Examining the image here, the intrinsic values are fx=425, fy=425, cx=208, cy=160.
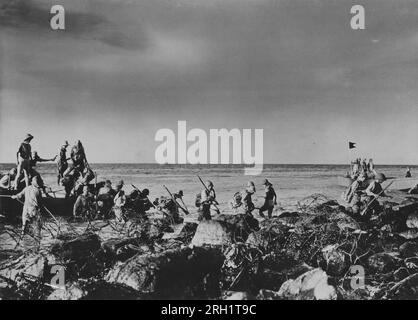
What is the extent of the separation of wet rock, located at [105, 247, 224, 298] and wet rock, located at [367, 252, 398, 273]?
1976mm

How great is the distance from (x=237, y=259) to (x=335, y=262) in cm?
128

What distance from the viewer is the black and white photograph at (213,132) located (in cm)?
566

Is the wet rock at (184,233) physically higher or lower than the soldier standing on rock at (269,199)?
lower

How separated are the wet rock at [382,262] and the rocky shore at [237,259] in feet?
0.04

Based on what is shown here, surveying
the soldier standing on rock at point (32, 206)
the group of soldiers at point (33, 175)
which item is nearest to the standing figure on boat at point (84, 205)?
the group of soldiers at point (33, 175)

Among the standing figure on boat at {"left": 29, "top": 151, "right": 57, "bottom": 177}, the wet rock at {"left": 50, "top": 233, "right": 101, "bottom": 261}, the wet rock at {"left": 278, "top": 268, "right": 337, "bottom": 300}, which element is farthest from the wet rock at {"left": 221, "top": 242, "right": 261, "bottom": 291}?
the standing figure on boat at {"left": 29, "top": 151, "right": 57, "bottom": 177}

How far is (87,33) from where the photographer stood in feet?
18.7

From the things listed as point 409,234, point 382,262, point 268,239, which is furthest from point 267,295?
point 409,234

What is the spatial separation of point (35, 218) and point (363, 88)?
4790 millimetres

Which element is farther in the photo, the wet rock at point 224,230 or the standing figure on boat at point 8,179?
the standing figure on boat at point 8,179

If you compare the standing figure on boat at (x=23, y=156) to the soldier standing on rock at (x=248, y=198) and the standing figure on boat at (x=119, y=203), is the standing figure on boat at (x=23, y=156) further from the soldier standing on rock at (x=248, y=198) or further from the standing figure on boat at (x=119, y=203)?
the soldier standing on rock at (x=248, y=198)

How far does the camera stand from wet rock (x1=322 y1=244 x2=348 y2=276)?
5508mm

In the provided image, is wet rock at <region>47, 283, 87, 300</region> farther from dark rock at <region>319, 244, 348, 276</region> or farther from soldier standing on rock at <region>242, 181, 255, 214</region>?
dark rock at <region>319, 244, 348, 276</region>
